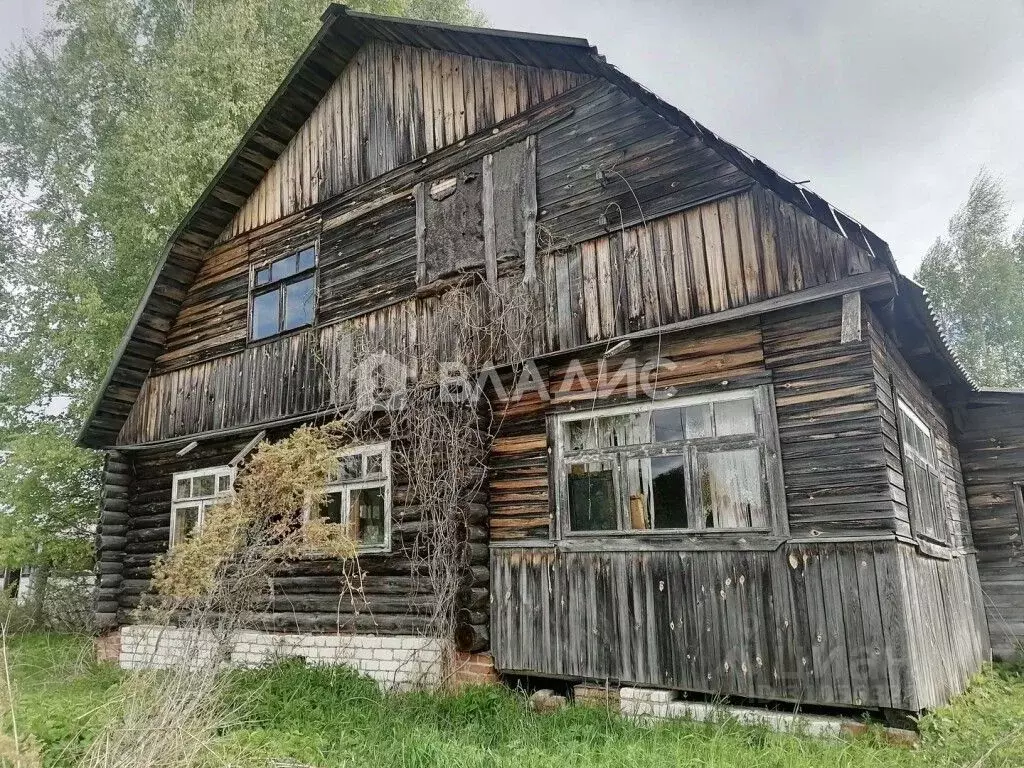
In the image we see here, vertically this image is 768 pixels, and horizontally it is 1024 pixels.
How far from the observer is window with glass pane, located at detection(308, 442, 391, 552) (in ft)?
31.0

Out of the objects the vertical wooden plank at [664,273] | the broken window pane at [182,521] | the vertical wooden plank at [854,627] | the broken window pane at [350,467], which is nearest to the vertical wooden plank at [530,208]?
the vertical wooden plank at [664,273]

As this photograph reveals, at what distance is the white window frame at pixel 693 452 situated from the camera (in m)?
6.37

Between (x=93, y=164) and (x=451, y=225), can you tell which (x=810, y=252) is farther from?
(x=93, y=164)

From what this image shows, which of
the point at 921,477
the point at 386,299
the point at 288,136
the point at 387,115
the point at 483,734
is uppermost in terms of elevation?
the point at 288,136

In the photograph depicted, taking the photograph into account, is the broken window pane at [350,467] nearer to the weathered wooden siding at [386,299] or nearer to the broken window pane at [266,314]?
the weathered wooden siding at [386,299]

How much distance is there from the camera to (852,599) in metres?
5.86

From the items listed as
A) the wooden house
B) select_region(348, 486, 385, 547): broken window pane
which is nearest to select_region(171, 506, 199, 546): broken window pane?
the wooden house

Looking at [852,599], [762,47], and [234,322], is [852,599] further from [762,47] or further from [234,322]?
[762,47]

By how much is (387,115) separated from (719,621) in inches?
338

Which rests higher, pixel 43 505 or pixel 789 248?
pixel 789 248

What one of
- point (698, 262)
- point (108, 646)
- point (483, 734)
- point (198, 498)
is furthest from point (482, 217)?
point (108, 646)

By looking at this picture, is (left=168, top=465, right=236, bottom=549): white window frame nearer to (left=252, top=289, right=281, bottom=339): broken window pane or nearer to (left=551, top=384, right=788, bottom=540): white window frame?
(left=252, top=289, right=281, bottom=339): broken window pane

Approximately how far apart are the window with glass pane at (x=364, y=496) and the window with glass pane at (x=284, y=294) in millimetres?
2582

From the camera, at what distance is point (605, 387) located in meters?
7.62
